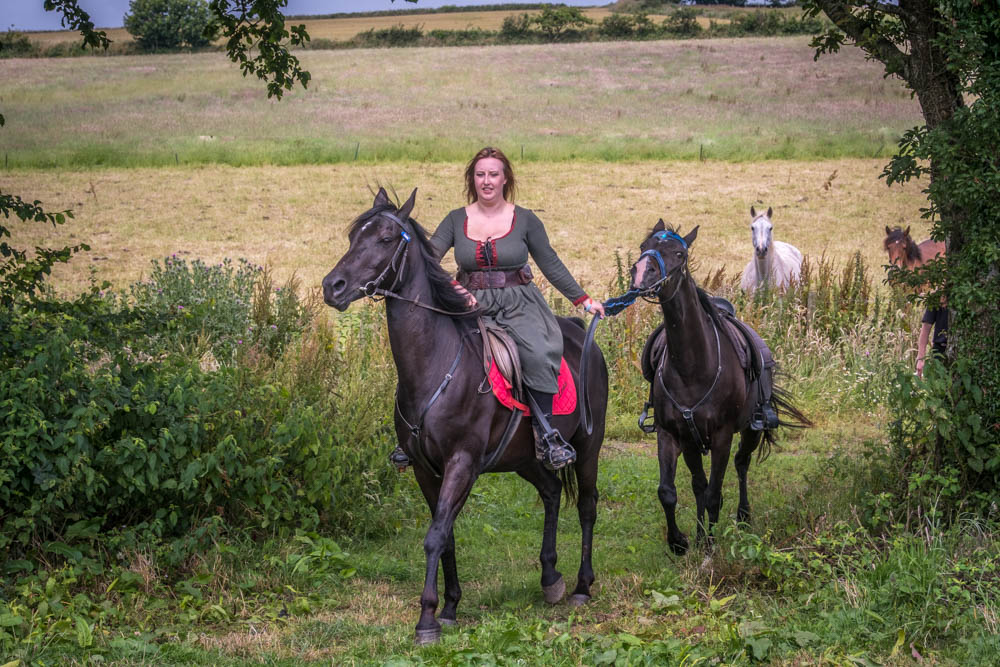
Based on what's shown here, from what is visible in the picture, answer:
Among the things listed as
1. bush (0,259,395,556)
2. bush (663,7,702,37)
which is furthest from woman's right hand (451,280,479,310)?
bush (663,7,702,37)

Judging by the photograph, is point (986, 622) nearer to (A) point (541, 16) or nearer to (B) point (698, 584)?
(B) point (698, 584)

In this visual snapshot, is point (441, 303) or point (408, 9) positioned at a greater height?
point (408, 9)

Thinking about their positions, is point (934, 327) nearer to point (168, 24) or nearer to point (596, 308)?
point (596, 308)

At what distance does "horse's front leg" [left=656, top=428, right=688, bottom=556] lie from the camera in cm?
696

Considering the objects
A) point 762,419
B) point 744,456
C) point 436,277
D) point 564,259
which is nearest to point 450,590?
point 436,277

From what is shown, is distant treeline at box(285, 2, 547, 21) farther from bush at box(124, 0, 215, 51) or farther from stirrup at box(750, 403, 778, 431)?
stirrup at box(750, 403, 778, 431)

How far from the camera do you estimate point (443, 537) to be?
5.13 meters

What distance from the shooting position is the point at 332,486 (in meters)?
7.06

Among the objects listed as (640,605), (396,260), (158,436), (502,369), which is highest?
(396,260)

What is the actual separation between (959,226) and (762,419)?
2.26 m

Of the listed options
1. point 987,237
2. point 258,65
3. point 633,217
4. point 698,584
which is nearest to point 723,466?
point 698,584

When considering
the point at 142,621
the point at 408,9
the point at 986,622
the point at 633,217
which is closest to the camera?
the point at 986,622

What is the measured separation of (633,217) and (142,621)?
18.5 m

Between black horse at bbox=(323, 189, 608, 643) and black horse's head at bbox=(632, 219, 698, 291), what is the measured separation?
1.28m
